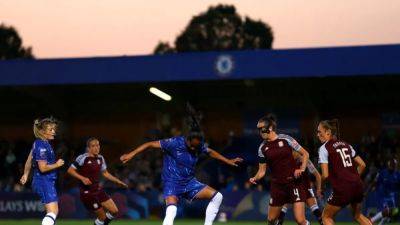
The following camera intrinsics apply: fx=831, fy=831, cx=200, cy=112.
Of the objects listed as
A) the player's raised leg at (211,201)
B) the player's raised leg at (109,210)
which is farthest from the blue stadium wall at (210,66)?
the player's raised leg at (211,201)

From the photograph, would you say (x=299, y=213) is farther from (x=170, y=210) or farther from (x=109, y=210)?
(x=109, y=210)

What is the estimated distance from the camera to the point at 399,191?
23.5 m

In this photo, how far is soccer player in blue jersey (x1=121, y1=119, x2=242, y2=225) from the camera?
14.3 m

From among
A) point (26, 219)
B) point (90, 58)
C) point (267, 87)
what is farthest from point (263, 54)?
point (26, 219)

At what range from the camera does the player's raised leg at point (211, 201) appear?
1430 cm

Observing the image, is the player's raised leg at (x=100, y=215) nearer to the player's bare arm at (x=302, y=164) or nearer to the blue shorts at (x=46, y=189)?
the blue shorts at (x=46, y=189)

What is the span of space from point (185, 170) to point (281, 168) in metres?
1.68

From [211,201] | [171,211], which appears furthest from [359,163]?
[171,211]

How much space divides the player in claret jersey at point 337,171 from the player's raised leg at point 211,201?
1960 millimetres

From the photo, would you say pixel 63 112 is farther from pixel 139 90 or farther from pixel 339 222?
pixel 339 222

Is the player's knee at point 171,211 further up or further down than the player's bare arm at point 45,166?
further down

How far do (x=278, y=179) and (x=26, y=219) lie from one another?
573 inches

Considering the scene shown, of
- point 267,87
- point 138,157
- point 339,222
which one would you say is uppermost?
point 267,87

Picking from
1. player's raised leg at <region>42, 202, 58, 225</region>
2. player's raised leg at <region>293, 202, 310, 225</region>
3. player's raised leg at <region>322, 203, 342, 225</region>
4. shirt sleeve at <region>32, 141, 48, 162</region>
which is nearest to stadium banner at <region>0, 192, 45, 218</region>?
player's raised leg at <region>42, 202, 58, 225</region>
